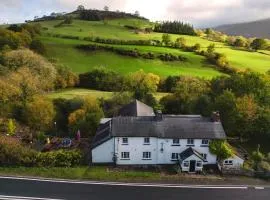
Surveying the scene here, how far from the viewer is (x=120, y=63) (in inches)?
4412

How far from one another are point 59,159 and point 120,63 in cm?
6040

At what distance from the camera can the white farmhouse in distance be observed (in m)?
55.1

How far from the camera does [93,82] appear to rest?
95438mm

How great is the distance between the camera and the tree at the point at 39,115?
218 ft

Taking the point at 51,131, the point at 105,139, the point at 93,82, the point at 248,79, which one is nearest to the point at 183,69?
the point at 93,82

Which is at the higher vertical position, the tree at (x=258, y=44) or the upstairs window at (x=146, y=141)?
the tree at (x=258, y=44)

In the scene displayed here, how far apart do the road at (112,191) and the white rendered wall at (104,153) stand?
561 centimetres

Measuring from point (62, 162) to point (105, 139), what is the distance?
20.6ft

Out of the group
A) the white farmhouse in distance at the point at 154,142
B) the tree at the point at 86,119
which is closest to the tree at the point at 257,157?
the white farmhouse in distance at the point at 154,142

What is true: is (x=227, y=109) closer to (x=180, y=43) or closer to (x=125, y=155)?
(x=125, y=155)

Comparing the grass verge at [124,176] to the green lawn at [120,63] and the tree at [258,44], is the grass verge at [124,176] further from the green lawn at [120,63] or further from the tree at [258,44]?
the tree at [258,44]

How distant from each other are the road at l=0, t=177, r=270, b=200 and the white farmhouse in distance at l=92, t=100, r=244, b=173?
19.1 ft

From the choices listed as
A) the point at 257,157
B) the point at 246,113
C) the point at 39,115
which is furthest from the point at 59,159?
the point at 246,113

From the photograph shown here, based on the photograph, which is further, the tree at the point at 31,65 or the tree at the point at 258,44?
the tree at the point at 258,44
